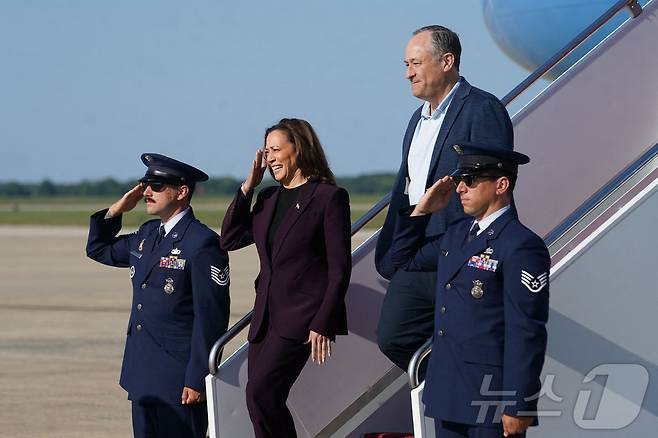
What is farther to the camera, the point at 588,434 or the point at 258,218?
the point at 258,218

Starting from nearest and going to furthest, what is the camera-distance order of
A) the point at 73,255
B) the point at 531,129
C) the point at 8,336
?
the point at 531,129
the point at 8,336
the point at 73,255

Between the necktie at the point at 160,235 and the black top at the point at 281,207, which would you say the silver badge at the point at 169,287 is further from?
the black top at the point at 281,207

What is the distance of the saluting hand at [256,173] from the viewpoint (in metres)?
5.46

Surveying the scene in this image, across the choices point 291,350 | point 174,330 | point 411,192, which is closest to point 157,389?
point 174,330

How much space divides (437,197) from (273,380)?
3.66 ft

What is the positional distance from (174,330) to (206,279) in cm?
30

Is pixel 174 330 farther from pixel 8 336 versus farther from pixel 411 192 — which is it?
pixel 8 336

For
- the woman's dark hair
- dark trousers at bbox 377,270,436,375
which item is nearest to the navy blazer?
dark trousers at bbox 377,270,436,375

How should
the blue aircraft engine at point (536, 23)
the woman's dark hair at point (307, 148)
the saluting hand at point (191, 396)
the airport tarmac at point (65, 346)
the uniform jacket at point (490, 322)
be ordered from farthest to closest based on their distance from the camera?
the blue aircraft engine at point (536, 23) < the airport tarmac at point (65, 346) < the saluting hand at point (191, 396) < the woman's dark hair at point (307, 148) < the uniform jacket at point (490, 322)

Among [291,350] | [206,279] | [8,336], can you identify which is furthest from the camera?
[8,336]

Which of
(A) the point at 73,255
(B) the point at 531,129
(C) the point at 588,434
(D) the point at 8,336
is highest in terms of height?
(B) the point at 531,129

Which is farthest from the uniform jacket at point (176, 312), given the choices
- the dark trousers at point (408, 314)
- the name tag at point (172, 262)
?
the dark trousers at point (408, 314)

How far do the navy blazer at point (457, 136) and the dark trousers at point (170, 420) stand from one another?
3.80ft

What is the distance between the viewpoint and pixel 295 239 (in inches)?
213
